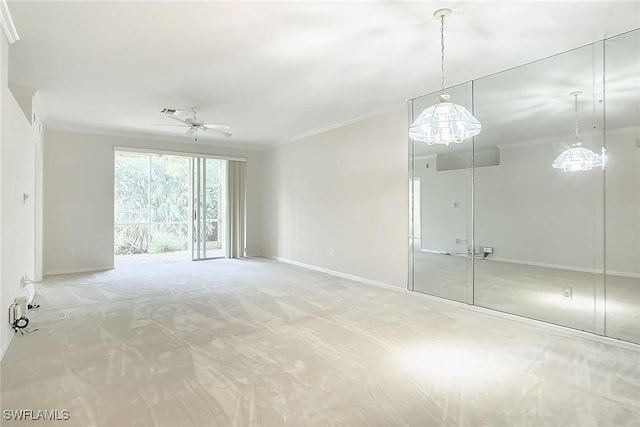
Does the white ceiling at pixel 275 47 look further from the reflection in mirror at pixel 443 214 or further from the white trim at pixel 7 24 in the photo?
the reflection in mirror at pixel 443 214

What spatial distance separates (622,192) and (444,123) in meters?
2.00

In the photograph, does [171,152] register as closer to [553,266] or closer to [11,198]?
[11,198]

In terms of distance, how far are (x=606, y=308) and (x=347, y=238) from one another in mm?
3577

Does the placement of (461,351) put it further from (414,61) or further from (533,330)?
(414,61)

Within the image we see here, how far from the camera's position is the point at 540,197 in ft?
12.8

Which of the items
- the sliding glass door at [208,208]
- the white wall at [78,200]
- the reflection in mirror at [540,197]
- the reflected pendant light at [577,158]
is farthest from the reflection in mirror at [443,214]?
the white wall at [78,200]

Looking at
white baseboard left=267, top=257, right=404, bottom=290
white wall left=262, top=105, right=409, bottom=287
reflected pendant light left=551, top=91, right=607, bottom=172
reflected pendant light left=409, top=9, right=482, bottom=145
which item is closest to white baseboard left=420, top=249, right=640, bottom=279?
white wall left=262, top=105, right=409, bottom=287

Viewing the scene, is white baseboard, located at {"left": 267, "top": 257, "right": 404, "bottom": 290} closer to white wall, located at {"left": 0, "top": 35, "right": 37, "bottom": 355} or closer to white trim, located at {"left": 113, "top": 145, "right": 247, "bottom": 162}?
white trim, located at {"left": 113, "top": 145, "right": 247, "bottom": 162}

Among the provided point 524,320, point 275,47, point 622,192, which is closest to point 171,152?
point 275,47

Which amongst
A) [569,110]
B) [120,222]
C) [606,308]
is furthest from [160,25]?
[120,222]

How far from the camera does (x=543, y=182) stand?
388 cm

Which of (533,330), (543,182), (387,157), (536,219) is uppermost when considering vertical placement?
(387,157)

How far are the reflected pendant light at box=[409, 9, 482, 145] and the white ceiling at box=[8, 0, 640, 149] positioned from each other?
44 centimetres

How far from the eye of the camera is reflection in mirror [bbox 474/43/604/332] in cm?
336
